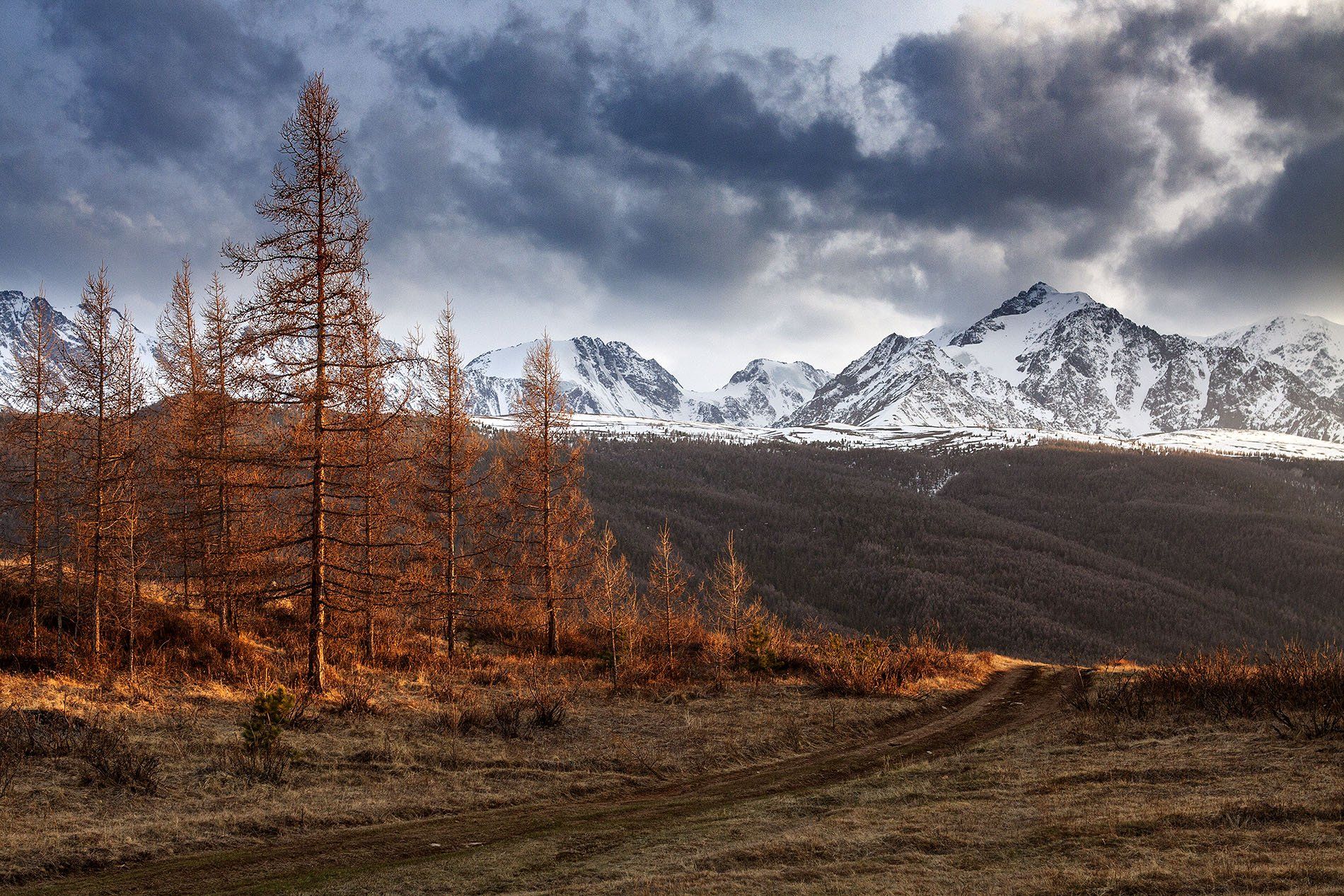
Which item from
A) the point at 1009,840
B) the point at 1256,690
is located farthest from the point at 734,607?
the point at 1009,840

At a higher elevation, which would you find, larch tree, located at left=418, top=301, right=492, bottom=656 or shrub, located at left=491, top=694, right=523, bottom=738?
larch tree, located at left=418, top=301, right=492, bottom=656

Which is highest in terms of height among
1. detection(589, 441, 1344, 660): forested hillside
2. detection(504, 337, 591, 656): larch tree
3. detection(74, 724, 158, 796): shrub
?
detection(504, 337, 591, 656): larch tree

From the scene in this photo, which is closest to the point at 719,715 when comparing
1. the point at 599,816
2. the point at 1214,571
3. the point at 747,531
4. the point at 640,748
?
the point at 640,748

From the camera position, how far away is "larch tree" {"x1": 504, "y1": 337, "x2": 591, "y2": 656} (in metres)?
29.4

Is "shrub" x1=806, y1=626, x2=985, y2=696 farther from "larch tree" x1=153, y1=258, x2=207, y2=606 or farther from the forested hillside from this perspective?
the forested hillside

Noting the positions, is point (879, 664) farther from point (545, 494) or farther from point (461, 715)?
point (545, 494)

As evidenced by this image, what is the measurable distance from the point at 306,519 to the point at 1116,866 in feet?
83.8

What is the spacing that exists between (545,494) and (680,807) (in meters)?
19.3

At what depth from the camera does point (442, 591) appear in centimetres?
2609

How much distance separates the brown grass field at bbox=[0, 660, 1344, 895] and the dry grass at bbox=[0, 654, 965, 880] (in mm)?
63

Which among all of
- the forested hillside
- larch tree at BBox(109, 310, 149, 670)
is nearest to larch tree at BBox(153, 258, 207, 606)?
larch tree at BBox(109, 310, 149, 670)

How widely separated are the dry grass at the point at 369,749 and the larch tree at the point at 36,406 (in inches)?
245

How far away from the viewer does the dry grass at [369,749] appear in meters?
9.80

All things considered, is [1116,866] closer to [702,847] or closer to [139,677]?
[702,847]
